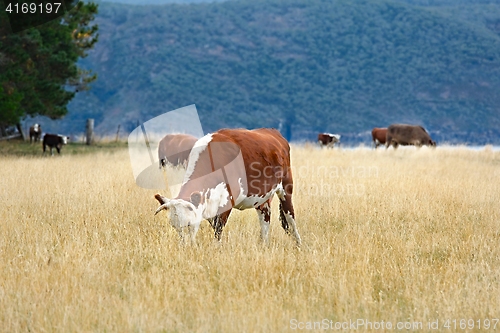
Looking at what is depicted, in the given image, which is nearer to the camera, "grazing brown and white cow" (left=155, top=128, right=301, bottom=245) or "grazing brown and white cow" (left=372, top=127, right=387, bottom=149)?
"grazing brown and white cow" (left=155, top=128, right=301, bottom=245)

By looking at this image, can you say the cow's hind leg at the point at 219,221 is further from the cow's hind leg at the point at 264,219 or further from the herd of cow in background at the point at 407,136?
the herd of cow in background at the point at 407,136

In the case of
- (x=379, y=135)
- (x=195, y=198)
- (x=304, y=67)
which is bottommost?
(x=379, y=135)

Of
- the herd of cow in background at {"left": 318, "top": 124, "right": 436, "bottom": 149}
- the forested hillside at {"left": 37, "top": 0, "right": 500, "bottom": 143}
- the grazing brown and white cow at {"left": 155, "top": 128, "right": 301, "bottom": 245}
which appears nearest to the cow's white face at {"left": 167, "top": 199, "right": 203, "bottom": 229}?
the grazing brown and white cow at {"left": 155, "top": 128, "right": 301, "bottom": 245}

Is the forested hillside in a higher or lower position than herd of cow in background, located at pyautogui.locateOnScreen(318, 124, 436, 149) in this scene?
higher

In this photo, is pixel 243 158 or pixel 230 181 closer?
pixel 230 181

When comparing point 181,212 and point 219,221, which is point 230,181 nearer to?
point 219,221

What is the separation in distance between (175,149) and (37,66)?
11.2m

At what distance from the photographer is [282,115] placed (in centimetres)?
8244

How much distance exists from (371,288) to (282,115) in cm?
7672

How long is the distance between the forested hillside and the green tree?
157 feet

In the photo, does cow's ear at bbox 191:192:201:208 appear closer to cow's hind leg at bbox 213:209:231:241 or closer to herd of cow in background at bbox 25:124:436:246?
herd of cow in background at bbox 25:124:436:246

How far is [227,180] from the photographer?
290 inches

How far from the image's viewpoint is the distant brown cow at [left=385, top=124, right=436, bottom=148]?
110 feet

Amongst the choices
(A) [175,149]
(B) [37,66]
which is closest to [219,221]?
(A) [175,149]
